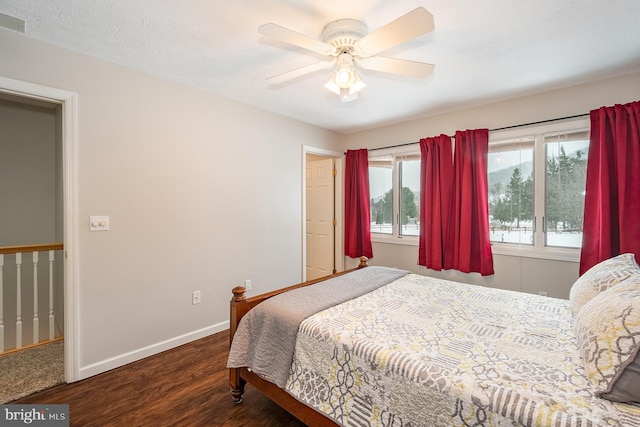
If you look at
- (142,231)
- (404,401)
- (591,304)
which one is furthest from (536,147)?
(142,231)

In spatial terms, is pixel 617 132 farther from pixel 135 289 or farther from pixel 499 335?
pixel 135 289

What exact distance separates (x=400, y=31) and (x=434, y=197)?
2.39 metres

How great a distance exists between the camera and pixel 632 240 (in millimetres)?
2299

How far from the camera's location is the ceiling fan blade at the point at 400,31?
1298mm

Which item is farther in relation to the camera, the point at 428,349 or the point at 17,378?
the point at 17,378

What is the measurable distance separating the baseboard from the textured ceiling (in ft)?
7.93

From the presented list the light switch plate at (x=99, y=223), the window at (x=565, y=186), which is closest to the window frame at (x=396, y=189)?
the window at (x=565, y=186)

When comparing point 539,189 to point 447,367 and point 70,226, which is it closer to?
point 447,367

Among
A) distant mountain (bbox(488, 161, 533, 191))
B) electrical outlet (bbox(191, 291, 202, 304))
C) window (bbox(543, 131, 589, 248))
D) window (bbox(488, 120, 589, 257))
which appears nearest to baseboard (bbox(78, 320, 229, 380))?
electrical outlet (bbox(191, 291, 202, 304))

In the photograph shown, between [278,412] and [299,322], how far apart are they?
0.70 meters

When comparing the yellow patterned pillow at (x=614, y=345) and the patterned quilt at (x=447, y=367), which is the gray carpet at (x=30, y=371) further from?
the yellow patterned pillow at (x=614, y=345)

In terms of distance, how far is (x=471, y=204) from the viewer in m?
3.16

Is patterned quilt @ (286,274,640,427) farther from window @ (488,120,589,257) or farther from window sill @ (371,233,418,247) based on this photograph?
window sill @ (371,233,418,247)

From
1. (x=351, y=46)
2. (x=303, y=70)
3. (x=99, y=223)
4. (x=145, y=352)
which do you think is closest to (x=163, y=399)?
(x=145, y=352)
